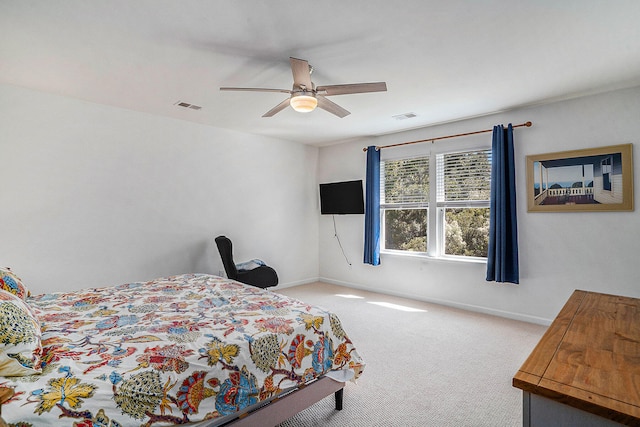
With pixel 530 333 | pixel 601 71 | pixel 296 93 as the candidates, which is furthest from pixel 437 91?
pixel 530 333

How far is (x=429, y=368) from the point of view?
276 centimetres

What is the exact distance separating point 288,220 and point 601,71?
4.45m

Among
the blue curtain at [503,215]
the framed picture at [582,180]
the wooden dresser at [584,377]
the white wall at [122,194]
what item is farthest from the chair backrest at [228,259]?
the framed picture at [582,180]

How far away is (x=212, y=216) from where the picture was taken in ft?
15.5

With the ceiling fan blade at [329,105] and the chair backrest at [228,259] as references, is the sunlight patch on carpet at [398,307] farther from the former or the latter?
the ceiling fan blade at [329,105]

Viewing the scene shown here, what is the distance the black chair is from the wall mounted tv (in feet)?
5.83

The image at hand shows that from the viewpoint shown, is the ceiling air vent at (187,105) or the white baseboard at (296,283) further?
the white baseboard at (296,283)

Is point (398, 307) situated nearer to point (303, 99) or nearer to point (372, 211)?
point (372, 211)

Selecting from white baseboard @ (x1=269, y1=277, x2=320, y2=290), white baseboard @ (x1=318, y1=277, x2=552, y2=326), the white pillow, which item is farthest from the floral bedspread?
white baseboard @ (x1=269, y1=277, x2=320, y2=290)

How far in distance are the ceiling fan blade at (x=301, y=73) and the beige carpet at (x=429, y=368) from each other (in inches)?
95.0

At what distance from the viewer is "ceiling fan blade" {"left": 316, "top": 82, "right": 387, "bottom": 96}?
2.49 meters

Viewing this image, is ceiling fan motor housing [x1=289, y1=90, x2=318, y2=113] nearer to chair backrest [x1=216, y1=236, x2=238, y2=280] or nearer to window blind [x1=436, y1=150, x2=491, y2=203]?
chair backrest [x1=216, y1=236, x2=238, y2=280]

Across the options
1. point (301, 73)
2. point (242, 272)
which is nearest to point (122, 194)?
point (242, 272)

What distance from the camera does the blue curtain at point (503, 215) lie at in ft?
12.8
